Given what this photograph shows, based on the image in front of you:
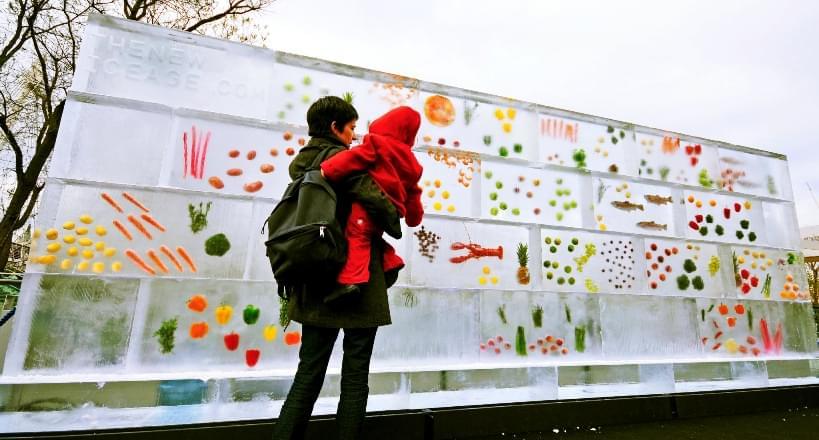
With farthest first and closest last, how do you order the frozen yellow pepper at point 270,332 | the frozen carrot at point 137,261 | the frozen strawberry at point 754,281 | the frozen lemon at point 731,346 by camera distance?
the frozen strawberry at point 754,281 < the frozen lemon at point 731,346 < the frozen yellow pepper at point 270,332 < the frozen carrot at point 137,261

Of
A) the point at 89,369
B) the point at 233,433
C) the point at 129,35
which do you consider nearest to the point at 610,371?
the point at 233,433

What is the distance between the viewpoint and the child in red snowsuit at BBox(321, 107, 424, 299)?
1062 millimetres

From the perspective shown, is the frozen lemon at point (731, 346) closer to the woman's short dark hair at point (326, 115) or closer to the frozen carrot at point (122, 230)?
the woman's short dark hair at point (326, 115)

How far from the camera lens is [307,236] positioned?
3.23 ft

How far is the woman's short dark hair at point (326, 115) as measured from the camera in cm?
122

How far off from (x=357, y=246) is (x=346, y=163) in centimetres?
22

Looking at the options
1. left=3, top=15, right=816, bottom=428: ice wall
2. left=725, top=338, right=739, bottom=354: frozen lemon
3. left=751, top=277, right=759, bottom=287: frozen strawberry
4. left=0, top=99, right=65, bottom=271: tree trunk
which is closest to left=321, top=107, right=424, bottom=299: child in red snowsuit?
left=3, top=15, right=816, bottom=428: ice wall

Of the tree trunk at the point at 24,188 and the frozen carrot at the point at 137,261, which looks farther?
the tree trunk at the point at 24,188

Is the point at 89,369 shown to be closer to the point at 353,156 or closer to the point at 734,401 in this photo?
the point at 353,156

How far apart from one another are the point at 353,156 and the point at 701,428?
6.67 feet

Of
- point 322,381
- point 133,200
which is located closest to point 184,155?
point 133,200

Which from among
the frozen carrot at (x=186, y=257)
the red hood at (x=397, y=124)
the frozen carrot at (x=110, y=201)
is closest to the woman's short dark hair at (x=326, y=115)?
the red hood at (x=397, y=124)

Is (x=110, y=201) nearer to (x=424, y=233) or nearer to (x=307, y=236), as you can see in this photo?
(x=307, y=236)

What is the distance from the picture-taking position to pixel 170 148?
1826 mm
